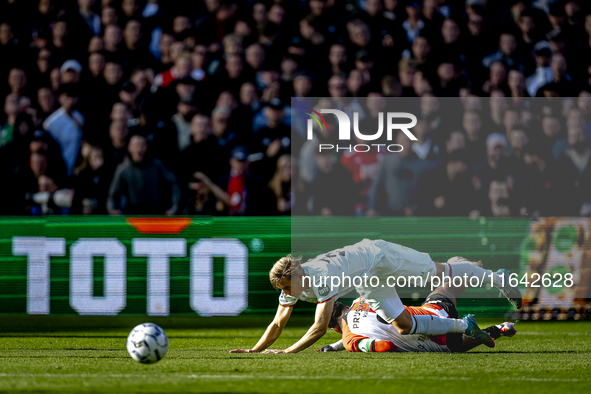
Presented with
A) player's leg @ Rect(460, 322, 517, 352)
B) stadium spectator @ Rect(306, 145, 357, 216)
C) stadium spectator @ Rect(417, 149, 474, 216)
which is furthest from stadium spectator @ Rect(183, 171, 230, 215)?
player's leg @ Rect(460, 322, 517, 352)

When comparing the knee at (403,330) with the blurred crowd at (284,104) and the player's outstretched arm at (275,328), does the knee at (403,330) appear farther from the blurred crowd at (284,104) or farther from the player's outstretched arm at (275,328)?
the blurred crowd at (284,104)

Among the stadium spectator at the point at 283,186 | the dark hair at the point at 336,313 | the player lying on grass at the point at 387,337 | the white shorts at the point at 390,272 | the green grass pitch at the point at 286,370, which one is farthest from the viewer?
the stadium spectator at the point at 283,186

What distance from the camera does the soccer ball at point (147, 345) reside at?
17.3 ft

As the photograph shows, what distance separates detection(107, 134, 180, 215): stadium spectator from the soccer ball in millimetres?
3684

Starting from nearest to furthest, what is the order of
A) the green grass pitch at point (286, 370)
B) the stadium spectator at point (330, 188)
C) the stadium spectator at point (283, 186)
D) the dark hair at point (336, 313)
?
1. the green grass pitch at point (286, 370)
2. the dark hair at point (336, 313)
3. the stadium spectator at point (330, 188)
4. the stadium spectator at point (283, 186)

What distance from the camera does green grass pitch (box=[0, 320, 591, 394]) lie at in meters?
4.44

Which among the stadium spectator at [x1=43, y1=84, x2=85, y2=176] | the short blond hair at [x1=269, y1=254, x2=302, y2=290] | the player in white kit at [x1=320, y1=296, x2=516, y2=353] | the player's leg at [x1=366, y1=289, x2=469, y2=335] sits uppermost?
the stadium spectator at [x1=43, y1=84, x2=85, y2=176]

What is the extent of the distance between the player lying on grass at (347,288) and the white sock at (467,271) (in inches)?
29.7

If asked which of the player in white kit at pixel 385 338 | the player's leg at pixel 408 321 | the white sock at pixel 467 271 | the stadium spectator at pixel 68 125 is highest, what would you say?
the stadium spectator at pixel 68 125

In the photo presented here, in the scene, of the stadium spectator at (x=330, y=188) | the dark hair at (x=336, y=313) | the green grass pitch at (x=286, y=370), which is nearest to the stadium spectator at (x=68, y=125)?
the green grass pitch at (x=286, y=370)

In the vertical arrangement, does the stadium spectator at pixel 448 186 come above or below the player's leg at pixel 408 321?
above

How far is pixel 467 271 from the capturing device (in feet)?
23.8

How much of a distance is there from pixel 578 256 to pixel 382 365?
4577mm

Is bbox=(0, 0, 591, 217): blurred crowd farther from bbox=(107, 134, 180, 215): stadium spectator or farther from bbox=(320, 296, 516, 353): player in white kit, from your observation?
bbox=(320, 296, 516, 353): player in white kit
